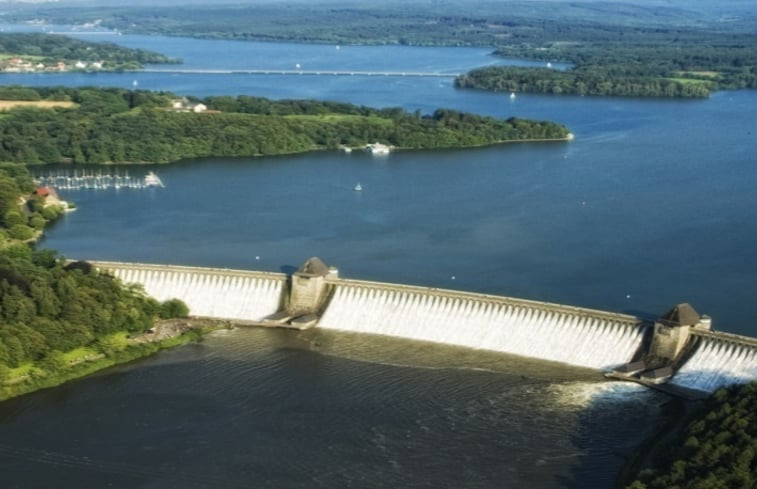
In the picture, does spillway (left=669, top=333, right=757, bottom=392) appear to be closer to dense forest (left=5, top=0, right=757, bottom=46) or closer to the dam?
the dam

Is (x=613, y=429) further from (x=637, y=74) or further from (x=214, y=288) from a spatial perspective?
(x=637, y=74)

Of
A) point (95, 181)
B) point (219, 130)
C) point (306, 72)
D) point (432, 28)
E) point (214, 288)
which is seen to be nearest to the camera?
point (214, 288)

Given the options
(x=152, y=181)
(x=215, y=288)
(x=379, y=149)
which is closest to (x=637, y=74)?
(x=379, y=149)

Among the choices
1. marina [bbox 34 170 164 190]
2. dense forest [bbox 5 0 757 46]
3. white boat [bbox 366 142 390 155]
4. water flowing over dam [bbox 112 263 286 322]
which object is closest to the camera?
water flowing over dam [bbox 112 263 286 322]

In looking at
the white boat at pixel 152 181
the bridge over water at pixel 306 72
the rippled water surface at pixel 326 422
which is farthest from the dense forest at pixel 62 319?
the bridge over water at pixel 306 72

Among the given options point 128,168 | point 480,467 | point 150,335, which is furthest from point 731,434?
point 128,168

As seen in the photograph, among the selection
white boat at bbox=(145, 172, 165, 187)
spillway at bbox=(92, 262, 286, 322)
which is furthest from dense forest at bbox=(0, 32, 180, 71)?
spillway at bbox=(92, 262, 286, 322)

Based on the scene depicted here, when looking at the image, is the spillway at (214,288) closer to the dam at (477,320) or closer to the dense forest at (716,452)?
the dam at (477,320)
